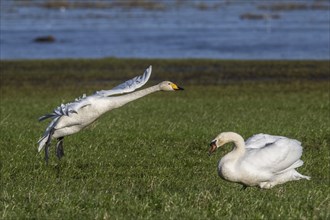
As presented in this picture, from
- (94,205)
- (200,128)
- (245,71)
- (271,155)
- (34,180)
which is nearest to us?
(94,205)

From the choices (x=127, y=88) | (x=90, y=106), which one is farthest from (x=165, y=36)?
(x=90, y=106)

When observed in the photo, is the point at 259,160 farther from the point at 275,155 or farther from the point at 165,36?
the point at 165,36

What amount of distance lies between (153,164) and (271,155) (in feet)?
11.3

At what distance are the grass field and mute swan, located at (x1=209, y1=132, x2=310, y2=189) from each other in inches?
9.2

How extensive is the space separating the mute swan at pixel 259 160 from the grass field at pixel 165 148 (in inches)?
9.2

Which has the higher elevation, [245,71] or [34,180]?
[34,180]

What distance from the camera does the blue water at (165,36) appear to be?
51.4 metres

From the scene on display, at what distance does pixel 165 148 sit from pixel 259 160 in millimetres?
4740

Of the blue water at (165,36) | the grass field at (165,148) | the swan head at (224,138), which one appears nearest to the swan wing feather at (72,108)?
the grass field at (165,148)

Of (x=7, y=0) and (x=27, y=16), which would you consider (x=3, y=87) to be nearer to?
(x=27, y=16)

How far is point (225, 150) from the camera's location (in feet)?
50.9

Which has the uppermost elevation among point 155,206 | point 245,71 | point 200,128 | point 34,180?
point 155,206

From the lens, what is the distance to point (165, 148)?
15.1m

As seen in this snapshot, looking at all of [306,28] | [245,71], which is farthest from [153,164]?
[306,28]
